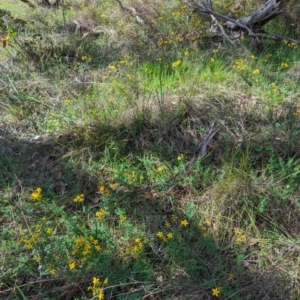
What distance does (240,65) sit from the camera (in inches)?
135

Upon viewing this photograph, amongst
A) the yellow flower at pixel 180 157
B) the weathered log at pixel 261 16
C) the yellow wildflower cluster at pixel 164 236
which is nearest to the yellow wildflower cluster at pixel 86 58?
the yellow flower at pixel 180 157

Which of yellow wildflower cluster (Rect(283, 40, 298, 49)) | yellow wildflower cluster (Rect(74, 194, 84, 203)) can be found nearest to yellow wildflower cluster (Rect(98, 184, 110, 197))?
yellow wildflower cluster (Rect(74, 194, 84, 203))

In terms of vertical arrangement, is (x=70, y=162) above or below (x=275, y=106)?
below

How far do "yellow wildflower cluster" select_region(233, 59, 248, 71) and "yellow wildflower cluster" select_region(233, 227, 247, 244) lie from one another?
1.84m

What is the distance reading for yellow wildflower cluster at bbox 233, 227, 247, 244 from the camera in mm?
2063

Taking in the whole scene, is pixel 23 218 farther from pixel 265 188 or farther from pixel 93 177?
pixel 265 188

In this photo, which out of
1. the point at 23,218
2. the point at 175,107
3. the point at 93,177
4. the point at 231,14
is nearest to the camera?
the point at 23,218

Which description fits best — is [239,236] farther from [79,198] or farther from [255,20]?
[255,20]

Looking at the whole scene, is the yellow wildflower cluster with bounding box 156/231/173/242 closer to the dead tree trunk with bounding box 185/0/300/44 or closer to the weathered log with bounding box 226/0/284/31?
the dead tree trunk with bounding box 185/0/300/44

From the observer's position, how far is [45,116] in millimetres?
3061

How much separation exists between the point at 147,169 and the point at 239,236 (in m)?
0.84

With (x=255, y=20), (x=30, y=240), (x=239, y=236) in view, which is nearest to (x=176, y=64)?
(x=255, y=20)

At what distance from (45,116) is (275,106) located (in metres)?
2.07

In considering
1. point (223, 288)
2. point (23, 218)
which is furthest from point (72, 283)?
point (223, 288)
